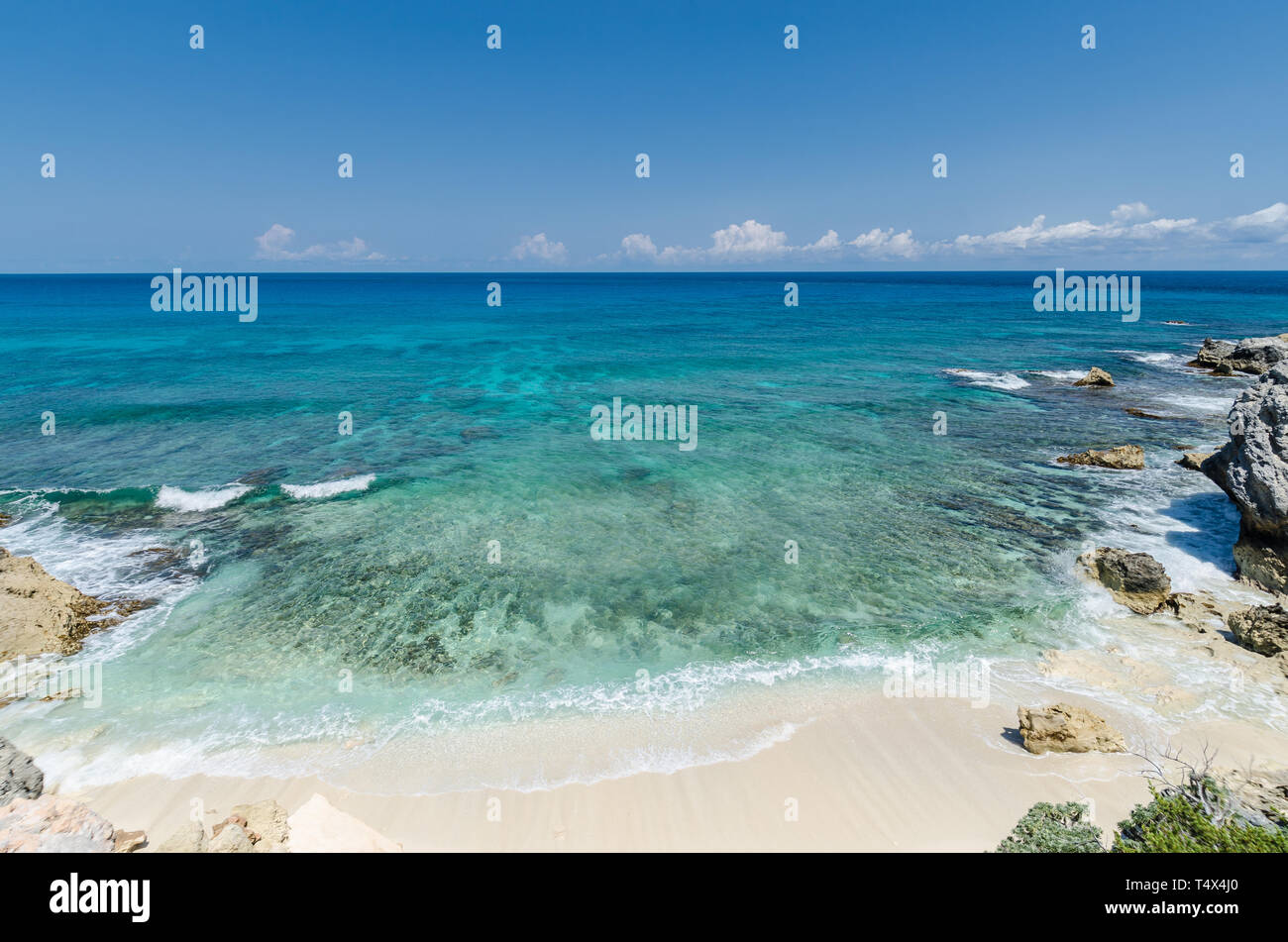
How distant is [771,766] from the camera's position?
10.4 meters

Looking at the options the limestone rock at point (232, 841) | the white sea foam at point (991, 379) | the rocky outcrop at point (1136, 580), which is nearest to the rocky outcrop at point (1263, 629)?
the rocky outcrop at point (1136, 580)

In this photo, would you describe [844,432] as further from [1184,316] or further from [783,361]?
[1184,316]

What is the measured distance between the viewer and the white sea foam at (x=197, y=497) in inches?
838

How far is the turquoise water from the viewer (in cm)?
1251

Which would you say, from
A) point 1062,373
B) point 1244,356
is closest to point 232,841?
point 1062,373

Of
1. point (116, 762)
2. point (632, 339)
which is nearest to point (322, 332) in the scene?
point (632, 339)

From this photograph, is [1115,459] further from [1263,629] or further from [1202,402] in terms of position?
[1202,402]

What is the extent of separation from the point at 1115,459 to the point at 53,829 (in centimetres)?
3275

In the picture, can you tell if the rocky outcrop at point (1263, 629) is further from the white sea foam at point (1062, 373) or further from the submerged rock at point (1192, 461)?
the white sea foam at point (1062, 373)

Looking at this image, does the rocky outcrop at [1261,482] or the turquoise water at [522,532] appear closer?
the turquoise water at [522,532]

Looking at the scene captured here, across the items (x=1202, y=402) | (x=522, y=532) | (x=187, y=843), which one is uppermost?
(x=1202, y=402)

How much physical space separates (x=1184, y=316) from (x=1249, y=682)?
327 feet

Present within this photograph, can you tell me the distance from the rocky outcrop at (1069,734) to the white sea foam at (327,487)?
878 inches

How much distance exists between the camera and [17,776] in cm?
924
